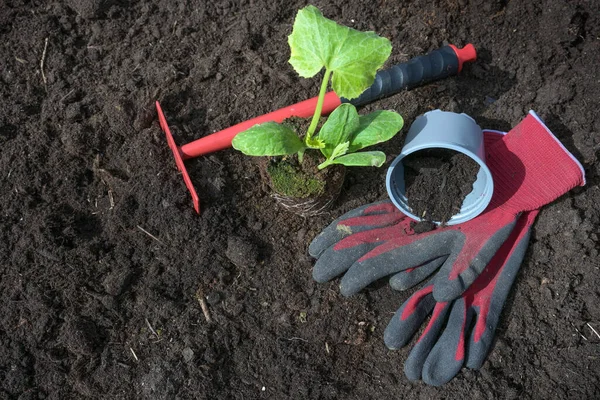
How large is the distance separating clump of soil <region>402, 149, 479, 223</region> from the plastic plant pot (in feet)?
0.10

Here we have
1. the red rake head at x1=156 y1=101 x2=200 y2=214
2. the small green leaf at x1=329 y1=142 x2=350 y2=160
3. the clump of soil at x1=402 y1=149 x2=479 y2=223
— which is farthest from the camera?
the red rake head at x1=156 y1=101 x2=200 y2=214

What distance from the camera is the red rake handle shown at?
7.49 ft

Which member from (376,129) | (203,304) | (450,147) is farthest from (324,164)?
(203,304)

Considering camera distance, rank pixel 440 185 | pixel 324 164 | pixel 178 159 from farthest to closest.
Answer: pixel 178 159, pixel 440 185, pixel 324 164

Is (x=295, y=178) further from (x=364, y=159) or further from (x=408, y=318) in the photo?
(x=408, y=318)

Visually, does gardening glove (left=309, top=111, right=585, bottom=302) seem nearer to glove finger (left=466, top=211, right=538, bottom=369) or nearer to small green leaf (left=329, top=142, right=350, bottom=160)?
glove finger (left=466, top=211, right=538, bottom=369)

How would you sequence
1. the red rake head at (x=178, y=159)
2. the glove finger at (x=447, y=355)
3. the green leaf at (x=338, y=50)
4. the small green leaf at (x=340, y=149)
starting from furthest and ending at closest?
the red rake head at (x=178, y=159) → the glove finger at (x=447, y=355) → the small green leaf at (x=340, y=149) → the green leaf at (x=338, y=50)

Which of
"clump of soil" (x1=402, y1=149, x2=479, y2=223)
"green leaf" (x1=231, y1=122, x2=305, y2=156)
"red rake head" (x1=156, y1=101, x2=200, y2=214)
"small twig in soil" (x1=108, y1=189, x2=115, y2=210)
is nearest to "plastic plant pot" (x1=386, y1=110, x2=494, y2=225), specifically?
"clump of soil" (x1=402, y1=149, x2=479, y2=223)

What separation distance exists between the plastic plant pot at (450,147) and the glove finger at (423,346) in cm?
36

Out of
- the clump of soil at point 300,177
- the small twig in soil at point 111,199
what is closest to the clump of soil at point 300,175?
the clump of soil at point 300,177

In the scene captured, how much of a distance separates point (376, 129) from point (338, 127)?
5.6 inches

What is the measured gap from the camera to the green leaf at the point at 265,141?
1.89 meters

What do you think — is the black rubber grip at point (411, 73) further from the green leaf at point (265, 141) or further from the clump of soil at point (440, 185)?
the green leaf at point (265, 141)

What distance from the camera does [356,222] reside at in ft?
7.47
